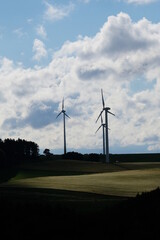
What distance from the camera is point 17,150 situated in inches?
5768

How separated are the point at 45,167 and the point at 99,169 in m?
14.4

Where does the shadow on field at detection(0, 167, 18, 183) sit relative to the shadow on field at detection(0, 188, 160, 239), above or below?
above

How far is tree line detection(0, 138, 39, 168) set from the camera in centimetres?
13841

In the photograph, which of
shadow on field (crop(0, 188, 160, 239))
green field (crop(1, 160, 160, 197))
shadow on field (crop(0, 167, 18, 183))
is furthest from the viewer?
shadow on field (crop(0, 167, 18, 183))

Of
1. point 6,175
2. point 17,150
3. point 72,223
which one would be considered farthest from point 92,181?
point 17,150

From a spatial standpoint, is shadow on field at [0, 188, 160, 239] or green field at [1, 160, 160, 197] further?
green field at [1, 160, 160, 197]

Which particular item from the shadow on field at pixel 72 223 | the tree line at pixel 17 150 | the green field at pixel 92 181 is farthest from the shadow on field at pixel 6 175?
the shadow on field at pixel 72 223

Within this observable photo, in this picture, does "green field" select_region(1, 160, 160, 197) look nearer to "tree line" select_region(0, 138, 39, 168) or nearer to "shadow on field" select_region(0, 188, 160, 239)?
"tree line" select_region(0, 138, 39, 168)

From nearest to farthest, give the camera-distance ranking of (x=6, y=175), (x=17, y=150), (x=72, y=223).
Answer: (x=72, y=223) < (x=6, y=175) < (x=17, y=150)

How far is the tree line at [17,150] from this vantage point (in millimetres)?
138413

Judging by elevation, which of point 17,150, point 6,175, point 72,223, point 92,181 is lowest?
point 72,223

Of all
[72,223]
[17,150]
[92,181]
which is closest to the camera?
[72,223]

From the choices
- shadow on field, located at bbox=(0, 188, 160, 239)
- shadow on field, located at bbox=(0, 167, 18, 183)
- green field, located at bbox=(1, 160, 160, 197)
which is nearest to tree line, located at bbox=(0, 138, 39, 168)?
green field, located at bbox=(1, 160, 160, 197)

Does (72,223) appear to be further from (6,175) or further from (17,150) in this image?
(17,150)
